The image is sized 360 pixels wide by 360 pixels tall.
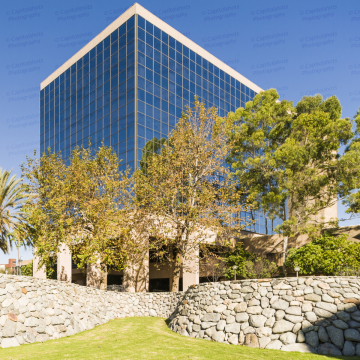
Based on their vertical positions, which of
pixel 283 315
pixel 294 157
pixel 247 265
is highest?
pixel 294 157

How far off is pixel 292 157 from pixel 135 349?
62.7ft

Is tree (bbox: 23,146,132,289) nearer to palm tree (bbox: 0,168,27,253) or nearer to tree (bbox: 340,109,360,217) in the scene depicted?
palm tree (bbox: 0,168,27,253)

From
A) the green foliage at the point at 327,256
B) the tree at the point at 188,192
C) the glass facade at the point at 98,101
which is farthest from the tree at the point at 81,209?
the green foliage at the point at 327,256

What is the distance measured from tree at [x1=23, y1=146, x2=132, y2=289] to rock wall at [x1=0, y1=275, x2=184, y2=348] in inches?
96.5

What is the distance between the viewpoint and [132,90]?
3509cm

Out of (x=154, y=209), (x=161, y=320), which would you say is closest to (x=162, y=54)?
(x=154, y=209)

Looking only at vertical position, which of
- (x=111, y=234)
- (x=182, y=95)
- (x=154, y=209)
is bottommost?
(x=111, y=234)

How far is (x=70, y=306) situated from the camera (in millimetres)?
16953

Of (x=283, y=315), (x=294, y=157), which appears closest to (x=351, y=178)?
(x=294, y=157)

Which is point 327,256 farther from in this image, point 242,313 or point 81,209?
point 81,209

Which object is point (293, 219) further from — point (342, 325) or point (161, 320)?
point (342, 325)

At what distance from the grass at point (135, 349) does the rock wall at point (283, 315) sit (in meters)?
0.74

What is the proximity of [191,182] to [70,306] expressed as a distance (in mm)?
10910

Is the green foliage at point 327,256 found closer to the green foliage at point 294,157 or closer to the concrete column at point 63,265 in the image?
the green foliage at point 294,157
